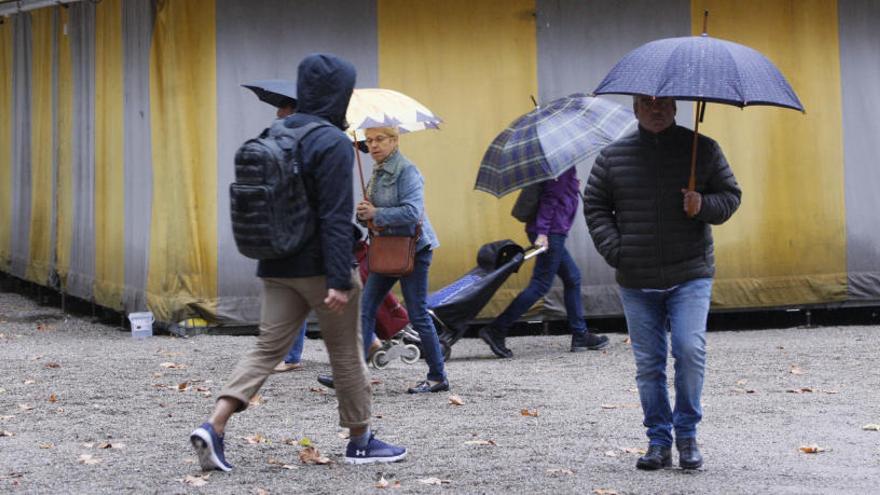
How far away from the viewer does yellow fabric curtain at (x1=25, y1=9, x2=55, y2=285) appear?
16797 mm

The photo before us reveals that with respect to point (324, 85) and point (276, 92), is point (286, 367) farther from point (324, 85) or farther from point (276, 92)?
point (324, 85)

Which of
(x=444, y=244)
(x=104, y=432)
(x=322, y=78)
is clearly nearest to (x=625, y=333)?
(x=444, y=244)

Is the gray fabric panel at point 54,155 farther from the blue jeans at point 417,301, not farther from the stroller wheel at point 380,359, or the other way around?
the blue jeans at point 417,301

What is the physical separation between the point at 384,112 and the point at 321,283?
2.69m

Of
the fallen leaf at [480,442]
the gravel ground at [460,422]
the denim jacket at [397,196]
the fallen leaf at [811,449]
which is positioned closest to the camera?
the gravel ground at [460,422]

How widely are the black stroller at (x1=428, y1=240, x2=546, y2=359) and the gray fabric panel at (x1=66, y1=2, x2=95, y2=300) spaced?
16.1 ft

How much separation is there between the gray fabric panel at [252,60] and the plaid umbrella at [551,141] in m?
2.18

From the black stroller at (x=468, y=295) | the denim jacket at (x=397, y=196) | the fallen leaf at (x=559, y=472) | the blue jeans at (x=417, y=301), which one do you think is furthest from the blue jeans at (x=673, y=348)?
the black stroller at (x=468, y=295)

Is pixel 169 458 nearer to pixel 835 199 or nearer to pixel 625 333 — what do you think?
pixel 625 333

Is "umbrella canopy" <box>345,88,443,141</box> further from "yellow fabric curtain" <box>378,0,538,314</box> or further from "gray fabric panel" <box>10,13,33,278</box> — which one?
"gray fabric panel" <box>10,13,33,278</box>

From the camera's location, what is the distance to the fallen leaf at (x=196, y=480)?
632 centimetres

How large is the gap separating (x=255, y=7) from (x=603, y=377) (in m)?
4.61

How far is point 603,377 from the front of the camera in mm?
10094

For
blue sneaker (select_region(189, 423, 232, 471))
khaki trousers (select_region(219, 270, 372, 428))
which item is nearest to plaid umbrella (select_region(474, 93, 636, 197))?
khaki trousers (select_region(219, 270, 372, 428))
